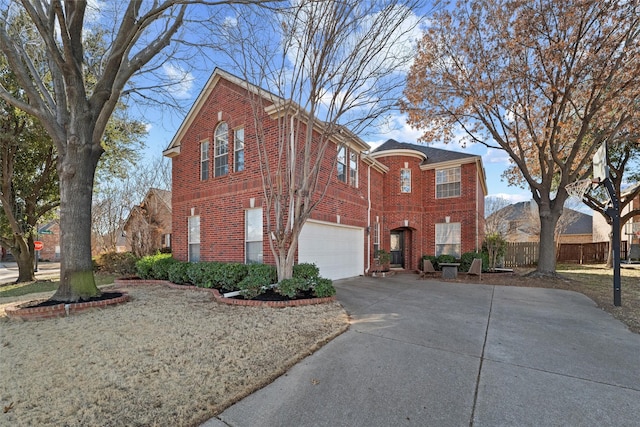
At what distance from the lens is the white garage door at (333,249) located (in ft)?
32.0

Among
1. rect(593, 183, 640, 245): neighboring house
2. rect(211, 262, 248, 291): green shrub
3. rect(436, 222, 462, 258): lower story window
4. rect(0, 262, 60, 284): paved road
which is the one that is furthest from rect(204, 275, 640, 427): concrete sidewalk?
rect(593, 183, 640, 245): neighboring house

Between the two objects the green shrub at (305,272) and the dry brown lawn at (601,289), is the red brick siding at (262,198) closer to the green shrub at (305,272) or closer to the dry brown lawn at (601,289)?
the green shrub at (305,272)

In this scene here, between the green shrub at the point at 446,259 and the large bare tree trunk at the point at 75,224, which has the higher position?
the large bare tree trunk at the point at 75,224

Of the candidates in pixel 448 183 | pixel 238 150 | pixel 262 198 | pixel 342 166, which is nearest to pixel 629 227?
pixel 448 183

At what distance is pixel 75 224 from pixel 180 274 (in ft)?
11.5

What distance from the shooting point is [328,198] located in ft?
34.3

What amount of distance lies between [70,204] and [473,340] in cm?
859

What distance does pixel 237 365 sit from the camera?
3646 mm

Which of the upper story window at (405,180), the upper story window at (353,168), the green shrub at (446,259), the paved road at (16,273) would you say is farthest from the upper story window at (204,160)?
the paved road at (16,273)

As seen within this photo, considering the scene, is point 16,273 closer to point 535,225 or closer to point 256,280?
point 256,280

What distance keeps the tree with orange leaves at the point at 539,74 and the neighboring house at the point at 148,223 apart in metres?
13.8

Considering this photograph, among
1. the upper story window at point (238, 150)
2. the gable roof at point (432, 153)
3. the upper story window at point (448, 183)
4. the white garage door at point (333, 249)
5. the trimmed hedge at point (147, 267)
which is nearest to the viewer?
the white garage door at point (333, 249)

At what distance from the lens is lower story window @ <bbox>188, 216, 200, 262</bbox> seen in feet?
38.2

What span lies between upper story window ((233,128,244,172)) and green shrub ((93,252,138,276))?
26.6 ft
